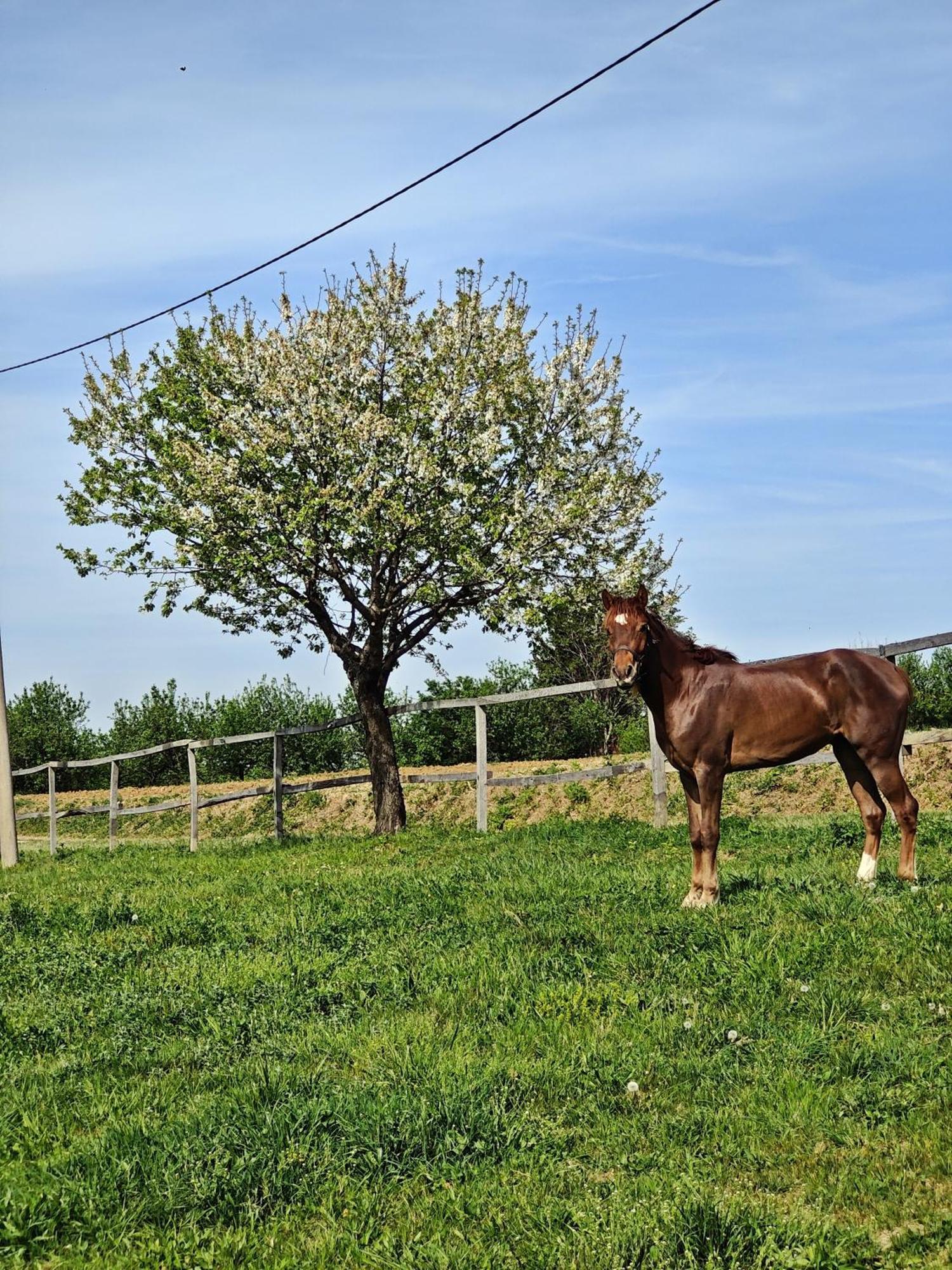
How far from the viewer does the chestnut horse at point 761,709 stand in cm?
990

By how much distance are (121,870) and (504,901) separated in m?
9.72

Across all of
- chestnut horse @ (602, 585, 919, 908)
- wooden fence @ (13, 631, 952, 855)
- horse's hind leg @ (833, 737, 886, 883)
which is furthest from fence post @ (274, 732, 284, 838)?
horse's hind leg @ (833, 737, 886, 883)

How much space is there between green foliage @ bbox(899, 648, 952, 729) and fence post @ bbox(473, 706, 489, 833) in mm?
9376

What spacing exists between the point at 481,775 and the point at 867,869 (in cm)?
847

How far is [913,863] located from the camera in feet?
31.3

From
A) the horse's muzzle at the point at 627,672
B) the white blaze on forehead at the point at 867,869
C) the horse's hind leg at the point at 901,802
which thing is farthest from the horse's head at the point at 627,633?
the white blaze on forehead at the point at 867,869

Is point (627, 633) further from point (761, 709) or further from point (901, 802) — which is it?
point (901, 802)

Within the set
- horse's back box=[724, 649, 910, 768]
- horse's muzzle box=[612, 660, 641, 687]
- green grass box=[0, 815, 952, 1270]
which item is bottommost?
green grass box=[0, 815, 952, 1270]

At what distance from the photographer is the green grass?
4.58 meters

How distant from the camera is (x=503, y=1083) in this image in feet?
19.1

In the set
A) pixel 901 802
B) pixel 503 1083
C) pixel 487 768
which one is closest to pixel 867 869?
pixel 901 802

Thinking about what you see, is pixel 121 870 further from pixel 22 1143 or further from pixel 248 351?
pixel 22 1143

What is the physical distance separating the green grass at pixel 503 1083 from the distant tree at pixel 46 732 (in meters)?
33.7

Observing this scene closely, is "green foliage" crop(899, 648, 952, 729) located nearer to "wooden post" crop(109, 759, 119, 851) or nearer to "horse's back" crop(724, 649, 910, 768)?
"horse's back" crop(724, 649, 910, 768)
